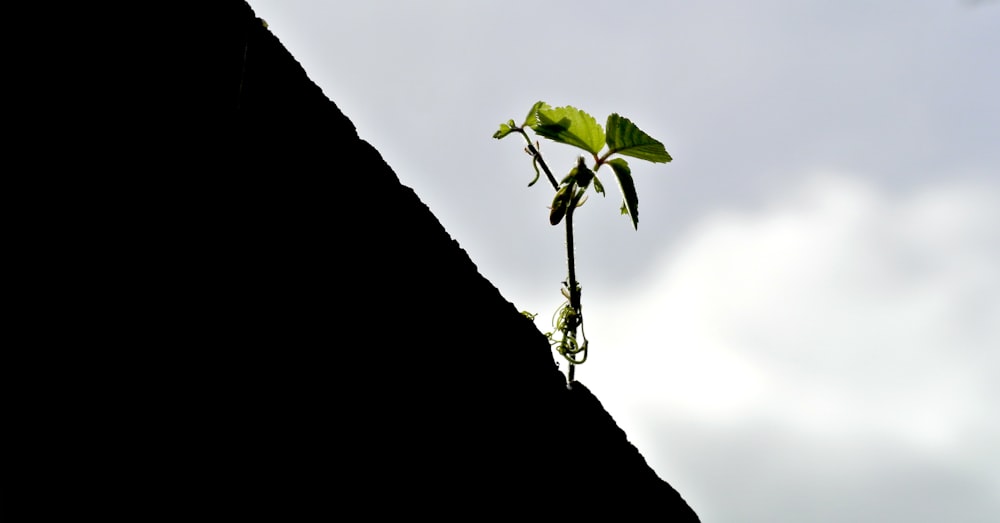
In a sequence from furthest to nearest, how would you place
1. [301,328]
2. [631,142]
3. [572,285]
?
[572,285] → [631,142] → [301,328]

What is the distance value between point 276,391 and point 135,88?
364 mm

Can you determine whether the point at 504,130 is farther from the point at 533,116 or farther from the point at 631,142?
the point at 631,142

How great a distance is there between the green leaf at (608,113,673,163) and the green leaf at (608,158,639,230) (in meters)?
0.02

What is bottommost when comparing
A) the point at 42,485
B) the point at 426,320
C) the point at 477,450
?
the point at 42,485

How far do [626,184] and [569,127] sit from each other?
0.16m

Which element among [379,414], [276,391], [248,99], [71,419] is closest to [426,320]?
[379,414]

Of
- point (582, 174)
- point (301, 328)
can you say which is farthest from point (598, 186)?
point (301, 328)

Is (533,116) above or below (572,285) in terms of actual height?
above

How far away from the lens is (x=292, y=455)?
80 centimetres

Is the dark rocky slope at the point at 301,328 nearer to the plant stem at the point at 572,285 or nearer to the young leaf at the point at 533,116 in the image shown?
the plant stem at the point at 572,285

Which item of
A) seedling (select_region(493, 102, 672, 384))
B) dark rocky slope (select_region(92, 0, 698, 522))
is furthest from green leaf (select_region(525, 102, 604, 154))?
dark rocky slope (select_region(92, 0, 698, 522))

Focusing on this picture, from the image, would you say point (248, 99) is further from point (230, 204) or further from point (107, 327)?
point (107, 327)

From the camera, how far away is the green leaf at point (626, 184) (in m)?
1.36

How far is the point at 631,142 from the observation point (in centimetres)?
135
